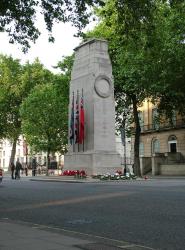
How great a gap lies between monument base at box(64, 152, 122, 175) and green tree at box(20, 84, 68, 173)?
835 inches

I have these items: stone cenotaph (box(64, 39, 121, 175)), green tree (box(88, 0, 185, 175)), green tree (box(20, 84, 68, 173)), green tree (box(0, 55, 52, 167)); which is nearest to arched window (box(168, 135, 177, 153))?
green tree (box(88, 0, 185, 175))

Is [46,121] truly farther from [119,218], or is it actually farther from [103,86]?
[119,218]

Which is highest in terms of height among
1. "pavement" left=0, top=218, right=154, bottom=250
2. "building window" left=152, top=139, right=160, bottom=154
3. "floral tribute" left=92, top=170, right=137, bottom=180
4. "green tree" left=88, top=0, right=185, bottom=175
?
"green tree" left=88, top=0, right=185, bottom=175

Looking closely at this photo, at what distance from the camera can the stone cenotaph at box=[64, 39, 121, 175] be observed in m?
34.1

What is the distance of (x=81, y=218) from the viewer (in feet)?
36.2

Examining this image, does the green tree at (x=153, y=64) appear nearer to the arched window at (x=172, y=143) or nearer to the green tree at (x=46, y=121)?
the arched window at (x=172, y=143)

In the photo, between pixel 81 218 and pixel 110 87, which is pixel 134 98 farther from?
pixel 81 218

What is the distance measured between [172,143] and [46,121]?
15.9m

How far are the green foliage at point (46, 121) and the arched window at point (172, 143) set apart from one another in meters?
13.0

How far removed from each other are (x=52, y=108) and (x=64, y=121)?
2.30 meters

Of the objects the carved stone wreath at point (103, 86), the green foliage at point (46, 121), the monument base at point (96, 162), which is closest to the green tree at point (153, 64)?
the carved stone wreath at point (103, 86)

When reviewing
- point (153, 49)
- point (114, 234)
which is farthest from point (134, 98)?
point (114, 234)

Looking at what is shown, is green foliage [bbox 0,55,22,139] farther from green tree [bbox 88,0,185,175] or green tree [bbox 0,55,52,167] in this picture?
green tree [bbox 88,0,185,175]

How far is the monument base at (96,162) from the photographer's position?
33344mm
